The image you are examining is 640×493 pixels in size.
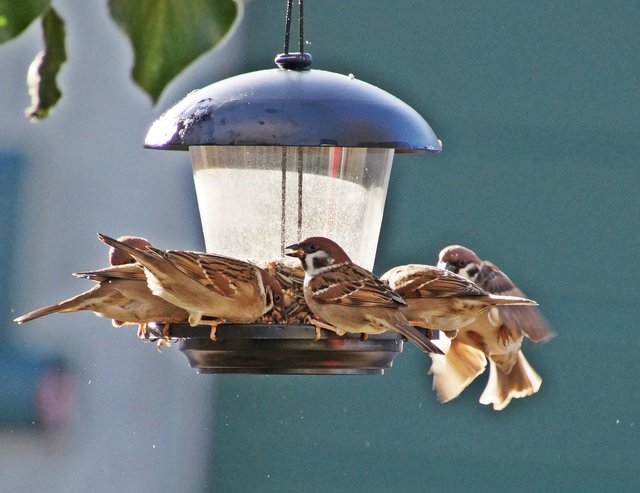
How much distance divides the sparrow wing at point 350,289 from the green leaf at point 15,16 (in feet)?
5.72

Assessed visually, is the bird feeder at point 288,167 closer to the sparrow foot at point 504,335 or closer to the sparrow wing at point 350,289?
the sparrow wing at point 350,289

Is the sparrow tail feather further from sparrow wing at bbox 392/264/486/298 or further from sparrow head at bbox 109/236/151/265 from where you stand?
sparrow head at bbox 109/236/151/265

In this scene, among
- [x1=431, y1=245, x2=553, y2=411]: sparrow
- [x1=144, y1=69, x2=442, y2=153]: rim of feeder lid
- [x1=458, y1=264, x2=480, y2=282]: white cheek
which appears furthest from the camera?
[x1=458, y1=264, x2=480, y2=282]: white cheek

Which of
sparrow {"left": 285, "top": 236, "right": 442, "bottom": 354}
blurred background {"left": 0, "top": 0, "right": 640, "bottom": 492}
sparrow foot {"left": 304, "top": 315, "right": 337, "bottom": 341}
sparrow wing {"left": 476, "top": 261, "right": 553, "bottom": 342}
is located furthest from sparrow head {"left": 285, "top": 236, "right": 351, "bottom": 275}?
blurred background {"left": 0, "top": 0, "right": 640, "bottom": 492}

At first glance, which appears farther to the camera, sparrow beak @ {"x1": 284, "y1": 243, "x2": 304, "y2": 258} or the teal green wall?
the teal green wall

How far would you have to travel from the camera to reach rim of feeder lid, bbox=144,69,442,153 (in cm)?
254

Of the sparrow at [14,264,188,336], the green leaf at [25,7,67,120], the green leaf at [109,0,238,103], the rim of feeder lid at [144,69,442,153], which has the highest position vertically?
the green leaf at [109,0,238,103]

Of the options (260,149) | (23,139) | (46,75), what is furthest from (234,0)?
(23,139)

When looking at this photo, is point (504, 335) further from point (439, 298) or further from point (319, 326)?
point (319, 326)

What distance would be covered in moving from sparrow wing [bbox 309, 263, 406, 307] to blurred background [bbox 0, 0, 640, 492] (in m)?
3.32

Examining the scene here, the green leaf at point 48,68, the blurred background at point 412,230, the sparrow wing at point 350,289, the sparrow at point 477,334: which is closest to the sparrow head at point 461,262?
the sparrow at point 477,334

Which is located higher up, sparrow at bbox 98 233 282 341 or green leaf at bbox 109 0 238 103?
green leaf at bbox 109 0 238 103

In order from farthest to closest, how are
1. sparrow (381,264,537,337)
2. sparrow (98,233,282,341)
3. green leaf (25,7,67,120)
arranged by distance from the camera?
sparrow (381,264,537,337)
sparrow (98,233,282,341)
green leaf (25,7,67,120)

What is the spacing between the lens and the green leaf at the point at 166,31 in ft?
3.36
